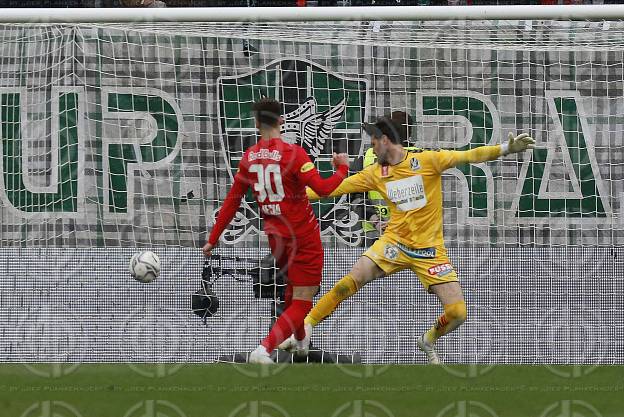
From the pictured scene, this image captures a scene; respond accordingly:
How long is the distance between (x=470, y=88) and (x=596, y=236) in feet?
4.69

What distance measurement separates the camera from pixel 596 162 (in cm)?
900

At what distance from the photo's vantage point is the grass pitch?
591 centimetres

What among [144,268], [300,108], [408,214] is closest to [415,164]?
[408,214]

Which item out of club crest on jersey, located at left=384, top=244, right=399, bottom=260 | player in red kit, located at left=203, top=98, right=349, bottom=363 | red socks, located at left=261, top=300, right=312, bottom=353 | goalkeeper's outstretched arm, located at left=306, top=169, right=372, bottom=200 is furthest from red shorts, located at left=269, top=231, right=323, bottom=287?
club crest on jersey, located at left=384, top=244, right=399, bottom=260

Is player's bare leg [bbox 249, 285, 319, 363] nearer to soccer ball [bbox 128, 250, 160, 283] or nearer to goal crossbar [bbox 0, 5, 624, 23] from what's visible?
soccer ball [bbox 128, 250, 160, 283]

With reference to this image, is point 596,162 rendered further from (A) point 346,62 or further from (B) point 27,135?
(B) point 27,135

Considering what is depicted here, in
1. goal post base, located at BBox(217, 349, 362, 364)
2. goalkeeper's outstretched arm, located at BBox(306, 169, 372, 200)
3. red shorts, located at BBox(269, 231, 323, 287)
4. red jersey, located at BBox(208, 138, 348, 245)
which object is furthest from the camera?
goal post base, located at BBox(217, 349, 362, 364)

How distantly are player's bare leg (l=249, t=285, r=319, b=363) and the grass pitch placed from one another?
Answer: 0.33m

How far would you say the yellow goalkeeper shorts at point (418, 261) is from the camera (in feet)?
25.3

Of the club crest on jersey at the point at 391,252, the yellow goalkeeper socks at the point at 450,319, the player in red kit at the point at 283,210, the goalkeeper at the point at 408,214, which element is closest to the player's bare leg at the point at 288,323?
the player in red kit at the point at 283,210

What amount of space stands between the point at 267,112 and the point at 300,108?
1511mm

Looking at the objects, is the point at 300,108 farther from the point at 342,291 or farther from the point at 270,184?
the point at 342,291

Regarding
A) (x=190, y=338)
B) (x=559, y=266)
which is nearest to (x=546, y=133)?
(x=559, y=266)

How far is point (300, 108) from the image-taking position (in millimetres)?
9008
